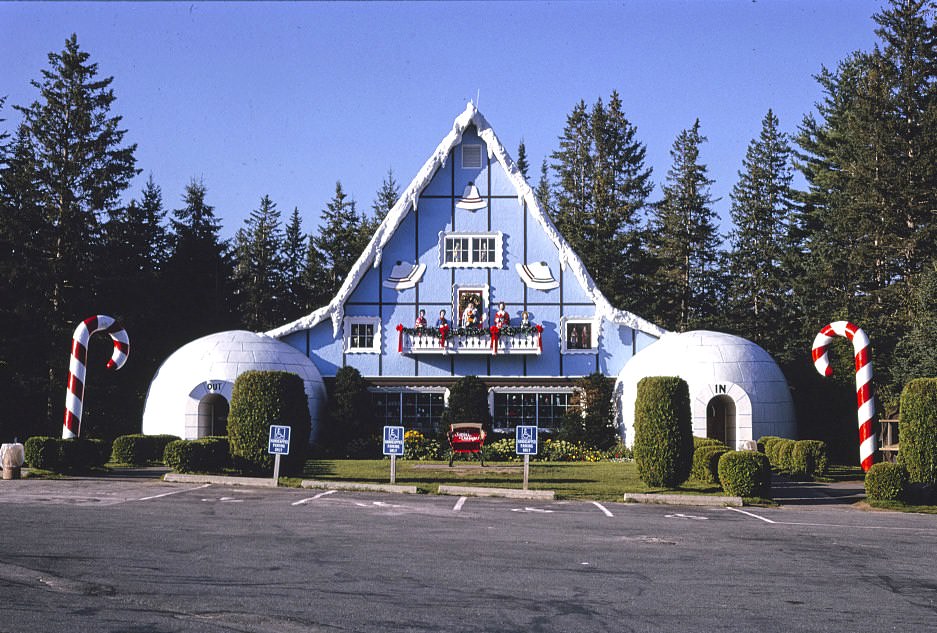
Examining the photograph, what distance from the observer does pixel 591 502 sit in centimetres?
2028

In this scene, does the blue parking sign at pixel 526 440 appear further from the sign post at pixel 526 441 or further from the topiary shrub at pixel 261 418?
the topiary shrub at pixel 261 418

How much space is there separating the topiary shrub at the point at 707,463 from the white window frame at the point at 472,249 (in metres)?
14.0

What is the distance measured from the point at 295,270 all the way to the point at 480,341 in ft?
118

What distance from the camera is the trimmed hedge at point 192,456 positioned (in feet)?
78.1

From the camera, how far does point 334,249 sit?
66.3 meters

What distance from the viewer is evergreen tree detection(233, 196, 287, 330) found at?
2579 inches

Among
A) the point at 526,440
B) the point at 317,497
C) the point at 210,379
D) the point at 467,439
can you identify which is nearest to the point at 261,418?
the point at 317,497

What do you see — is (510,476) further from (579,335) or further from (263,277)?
(263,277)

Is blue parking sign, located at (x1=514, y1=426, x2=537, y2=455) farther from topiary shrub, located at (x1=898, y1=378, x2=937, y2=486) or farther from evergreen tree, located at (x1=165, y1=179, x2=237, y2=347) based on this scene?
evergreen tree, located at (x1=165, y1=179, x2=237, y2=347)

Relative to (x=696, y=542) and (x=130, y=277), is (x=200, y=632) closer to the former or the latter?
(x=696, y=542)

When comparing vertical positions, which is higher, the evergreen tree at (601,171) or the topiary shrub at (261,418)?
the evergreen tree at (601,171)

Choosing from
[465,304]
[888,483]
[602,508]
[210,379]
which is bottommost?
[602,508]

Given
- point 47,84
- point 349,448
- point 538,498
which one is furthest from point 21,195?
point 538,498

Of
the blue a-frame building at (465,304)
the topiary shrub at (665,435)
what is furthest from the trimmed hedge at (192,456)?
the blue a-frame building at (465,304)
